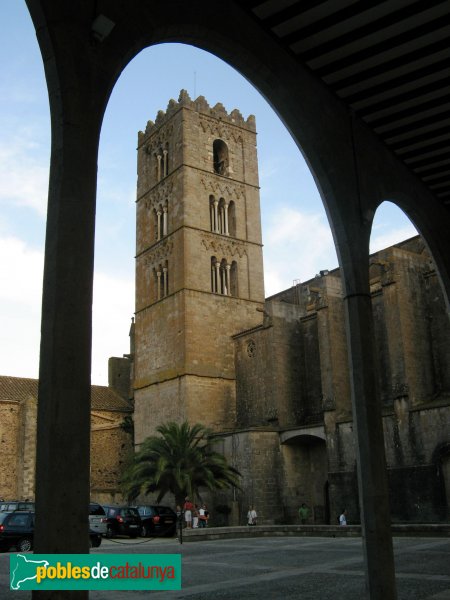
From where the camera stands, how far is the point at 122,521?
22.2 metres

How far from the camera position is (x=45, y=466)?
321 centimetres

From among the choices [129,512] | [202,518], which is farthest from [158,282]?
[129,512]

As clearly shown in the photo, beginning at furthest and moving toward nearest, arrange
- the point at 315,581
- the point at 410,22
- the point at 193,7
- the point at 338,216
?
1. the point at 315,581
2. the point at 338,216
3. the point at 410,22
4. the point at 193,7

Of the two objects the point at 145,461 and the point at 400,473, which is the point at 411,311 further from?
the point at 145,461

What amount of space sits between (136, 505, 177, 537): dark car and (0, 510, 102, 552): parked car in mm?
6185

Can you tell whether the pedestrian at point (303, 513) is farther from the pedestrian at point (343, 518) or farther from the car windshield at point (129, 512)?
the car windshield at point (129, 512)

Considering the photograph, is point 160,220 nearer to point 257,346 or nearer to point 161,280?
point 161,280

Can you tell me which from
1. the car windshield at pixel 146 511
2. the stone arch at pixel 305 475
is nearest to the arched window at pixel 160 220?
the stone arch at pixel 305 475

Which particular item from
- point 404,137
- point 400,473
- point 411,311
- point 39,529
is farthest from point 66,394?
point 411,311

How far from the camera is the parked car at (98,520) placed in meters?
20.3

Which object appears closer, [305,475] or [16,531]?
[16,531]

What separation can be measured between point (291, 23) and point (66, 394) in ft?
13.2

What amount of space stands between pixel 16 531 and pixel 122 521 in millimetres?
5873

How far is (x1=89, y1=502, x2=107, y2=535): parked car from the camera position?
20.3 m
